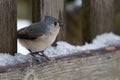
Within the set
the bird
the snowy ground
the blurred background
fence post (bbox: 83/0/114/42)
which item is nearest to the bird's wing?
the bird

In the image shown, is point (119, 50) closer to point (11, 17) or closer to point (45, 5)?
point (45, 5)

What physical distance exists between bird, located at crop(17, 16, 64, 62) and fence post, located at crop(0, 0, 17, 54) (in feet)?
0.18

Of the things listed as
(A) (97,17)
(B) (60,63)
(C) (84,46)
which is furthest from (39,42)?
(A) (97,17)

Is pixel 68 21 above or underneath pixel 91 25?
underneath

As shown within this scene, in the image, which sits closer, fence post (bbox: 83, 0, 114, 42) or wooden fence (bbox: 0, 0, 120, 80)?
wooden fence (bbox: 0, 0, 120, 80)

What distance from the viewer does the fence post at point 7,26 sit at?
2438 mm

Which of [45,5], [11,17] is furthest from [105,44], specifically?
[11,17]

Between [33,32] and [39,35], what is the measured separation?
0.04 meters

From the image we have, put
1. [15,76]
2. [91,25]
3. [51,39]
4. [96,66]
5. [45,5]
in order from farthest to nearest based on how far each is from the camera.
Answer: [91,25] → [96,66] → [45,5] → [51,39] → [15,76]

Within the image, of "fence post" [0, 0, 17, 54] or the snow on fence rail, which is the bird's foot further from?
"fence post" [0, 0, 17, 54]

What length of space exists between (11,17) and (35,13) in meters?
0.26

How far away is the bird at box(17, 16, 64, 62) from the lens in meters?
2.46

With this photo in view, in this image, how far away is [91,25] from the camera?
3.07m

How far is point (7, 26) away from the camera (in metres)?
2.46
